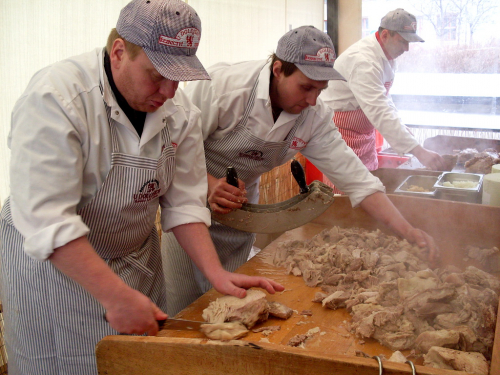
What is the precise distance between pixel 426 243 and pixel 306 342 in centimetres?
93

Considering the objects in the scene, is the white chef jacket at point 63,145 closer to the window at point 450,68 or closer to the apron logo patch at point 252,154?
the apron logo patch at point 252,154

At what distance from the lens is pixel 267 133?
215cm

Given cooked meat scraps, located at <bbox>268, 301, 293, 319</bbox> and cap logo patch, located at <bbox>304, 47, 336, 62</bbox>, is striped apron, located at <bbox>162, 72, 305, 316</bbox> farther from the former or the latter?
cooked meat scraps, located at <bbox>268, 301, 293, 319</bbox>

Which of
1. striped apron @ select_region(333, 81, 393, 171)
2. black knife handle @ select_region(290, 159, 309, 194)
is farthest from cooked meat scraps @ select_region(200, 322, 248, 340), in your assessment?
striped apron @ select_region(333, 81, 393, 171)

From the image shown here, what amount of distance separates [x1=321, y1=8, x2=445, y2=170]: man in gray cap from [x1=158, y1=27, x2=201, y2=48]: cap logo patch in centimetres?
235

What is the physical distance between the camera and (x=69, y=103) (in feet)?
4.26

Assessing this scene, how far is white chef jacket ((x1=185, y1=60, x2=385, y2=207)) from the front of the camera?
2.09 metres

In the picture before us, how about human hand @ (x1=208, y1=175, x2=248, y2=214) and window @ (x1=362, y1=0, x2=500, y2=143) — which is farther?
window @ (x1=362, y1=0, x2=500, y2=143)

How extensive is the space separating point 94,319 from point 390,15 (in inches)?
124

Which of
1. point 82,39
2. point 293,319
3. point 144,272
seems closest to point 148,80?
point 144,272

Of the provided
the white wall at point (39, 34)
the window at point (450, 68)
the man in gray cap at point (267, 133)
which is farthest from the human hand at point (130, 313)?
the window at point (450, 68)

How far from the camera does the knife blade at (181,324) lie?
1379 millimetres

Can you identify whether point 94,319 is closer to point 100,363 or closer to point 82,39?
point 100,363

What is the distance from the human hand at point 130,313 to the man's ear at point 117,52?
0.70m
